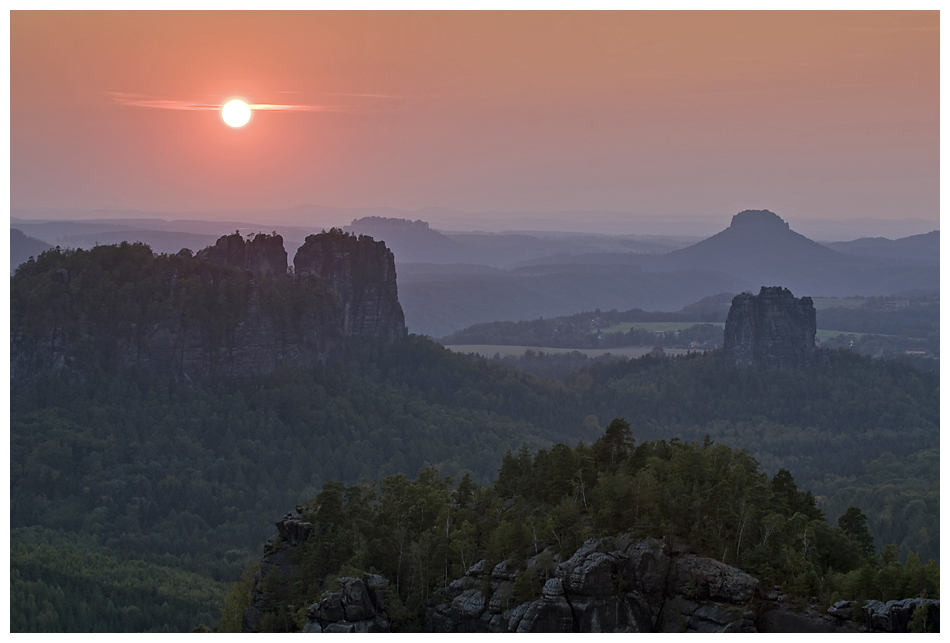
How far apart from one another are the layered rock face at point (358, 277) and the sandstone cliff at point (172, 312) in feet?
22.1

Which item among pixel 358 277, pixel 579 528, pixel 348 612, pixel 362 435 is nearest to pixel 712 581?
pixel 579 528

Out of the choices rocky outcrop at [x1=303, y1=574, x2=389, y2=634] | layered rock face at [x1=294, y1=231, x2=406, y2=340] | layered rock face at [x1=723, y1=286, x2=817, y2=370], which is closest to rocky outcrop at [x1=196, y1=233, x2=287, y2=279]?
layered rock face at [x1=294, y1=231, x2=406, y2=340]

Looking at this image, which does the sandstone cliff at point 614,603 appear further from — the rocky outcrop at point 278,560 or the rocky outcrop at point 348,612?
the rocky outcrop at point 278,560

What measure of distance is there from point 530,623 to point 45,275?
8133cm

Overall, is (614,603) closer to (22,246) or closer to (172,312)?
(172,312)

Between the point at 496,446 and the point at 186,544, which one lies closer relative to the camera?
the point at 186,544

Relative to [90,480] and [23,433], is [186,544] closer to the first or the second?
[90,480]

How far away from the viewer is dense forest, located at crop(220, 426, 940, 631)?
4562cm

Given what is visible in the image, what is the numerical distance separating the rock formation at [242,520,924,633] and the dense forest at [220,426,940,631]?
0.58 metres

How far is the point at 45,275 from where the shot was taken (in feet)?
368

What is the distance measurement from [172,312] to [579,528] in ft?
250

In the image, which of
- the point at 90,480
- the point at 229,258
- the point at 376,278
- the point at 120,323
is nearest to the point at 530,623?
the point at 90,480

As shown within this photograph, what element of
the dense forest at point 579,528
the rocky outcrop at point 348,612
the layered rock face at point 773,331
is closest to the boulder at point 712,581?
the dense forest at point 579,528

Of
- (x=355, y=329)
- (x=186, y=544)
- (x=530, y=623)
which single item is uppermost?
(x=355, y=329)
